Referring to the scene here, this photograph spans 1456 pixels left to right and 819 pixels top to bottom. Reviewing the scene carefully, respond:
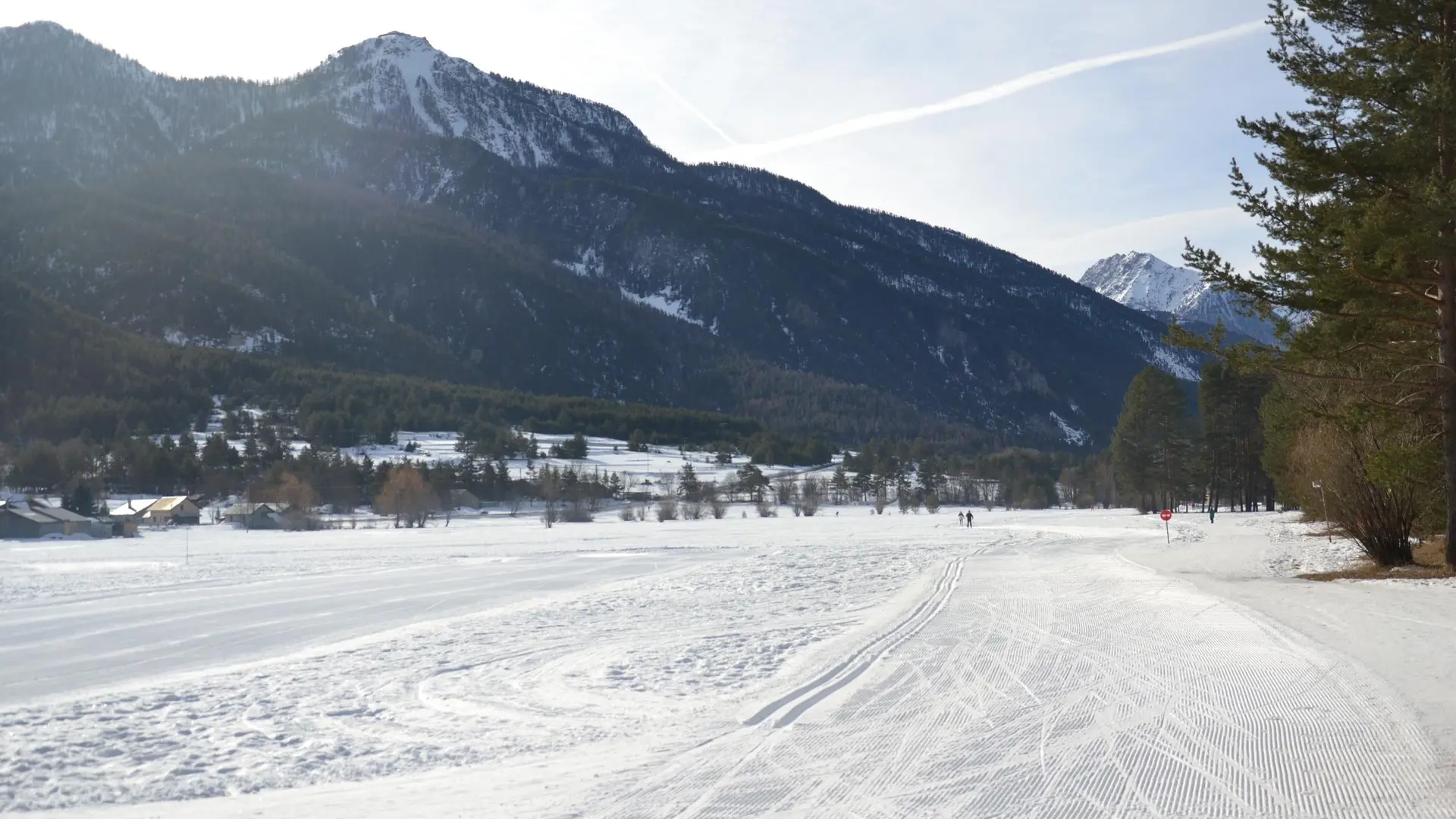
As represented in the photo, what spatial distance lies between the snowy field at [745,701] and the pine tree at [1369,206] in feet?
14.2

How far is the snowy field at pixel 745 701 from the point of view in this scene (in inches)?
261

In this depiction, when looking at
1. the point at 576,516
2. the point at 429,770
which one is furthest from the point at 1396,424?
the point at 576,516

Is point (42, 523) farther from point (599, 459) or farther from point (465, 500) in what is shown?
point (599, 459)

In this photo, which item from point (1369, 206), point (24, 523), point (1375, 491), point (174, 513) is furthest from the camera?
point (174, 513)

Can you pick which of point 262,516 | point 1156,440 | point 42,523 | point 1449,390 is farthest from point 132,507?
point 1449,390

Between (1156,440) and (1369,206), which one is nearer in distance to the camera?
(1369,206)

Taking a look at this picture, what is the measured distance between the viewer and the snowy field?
664cm

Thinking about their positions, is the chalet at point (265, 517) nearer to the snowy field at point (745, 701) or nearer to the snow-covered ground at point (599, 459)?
the snow-covered ground at point (599, 459)

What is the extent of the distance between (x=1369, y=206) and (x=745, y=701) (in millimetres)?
14554

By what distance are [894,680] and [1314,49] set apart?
16.8 metres

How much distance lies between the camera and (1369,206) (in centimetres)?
1744

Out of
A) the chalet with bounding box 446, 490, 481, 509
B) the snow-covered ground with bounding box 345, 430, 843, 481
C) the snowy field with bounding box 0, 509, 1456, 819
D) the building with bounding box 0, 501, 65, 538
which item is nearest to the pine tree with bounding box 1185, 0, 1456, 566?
the snowy field with bounding box 0, 509, 1456, 819

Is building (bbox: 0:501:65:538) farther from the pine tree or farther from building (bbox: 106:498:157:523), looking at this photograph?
the pine tree

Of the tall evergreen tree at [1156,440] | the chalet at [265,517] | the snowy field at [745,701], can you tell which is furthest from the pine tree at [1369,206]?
the chalet at [265,517]
